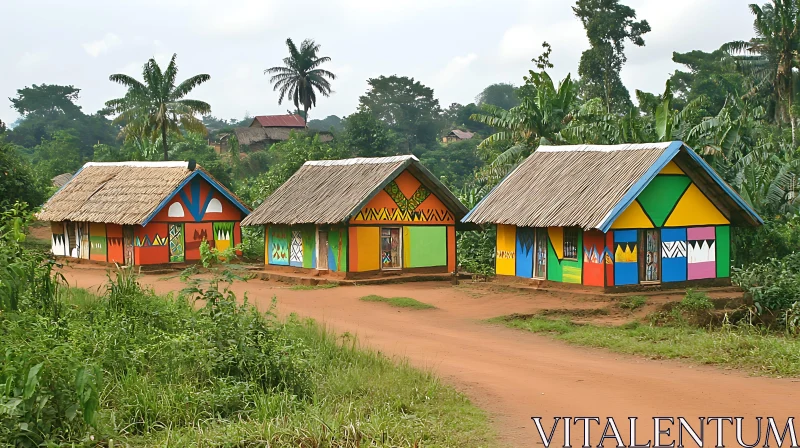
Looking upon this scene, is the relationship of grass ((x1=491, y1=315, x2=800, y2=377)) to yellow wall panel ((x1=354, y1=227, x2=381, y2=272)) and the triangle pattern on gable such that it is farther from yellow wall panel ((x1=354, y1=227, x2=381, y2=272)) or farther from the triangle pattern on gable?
yellow wall panel ((x1=354, y1=227, x2=381, y2=272))

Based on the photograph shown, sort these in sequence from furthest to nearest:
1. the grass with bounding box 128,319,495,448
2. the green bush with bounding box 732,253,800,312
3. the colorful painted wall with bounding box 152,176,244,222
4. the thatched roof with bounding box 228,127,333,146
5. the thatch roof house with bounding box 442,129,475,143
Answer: the thatch roof house with bounding box 442,129,475,143, the thatched roof with bounding box 228,127,333,146, the colorful painted wall with bounding box 152,176,244,222, the green bush with bounding box 732,253,800,312, the grass with bounding box 128,319,495,448

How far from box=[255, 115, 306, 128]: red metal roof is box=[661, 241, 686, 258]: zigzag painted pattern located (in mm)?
50629

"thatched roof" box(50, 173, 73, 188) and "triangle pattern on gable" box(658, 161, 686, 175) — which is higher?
"thatched roof" box(50, 173, 73, 188)

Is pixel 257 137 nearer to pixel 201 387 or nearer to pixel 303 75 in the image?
pixel 303 75

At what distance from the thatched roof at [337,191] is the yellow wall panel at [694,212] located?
6420mm

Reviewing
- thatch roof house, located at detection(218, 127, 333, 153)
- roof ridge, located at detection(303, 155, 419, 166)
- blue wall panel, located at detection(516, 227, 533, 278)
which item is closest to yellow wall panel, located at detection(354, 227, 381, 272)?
roof ridge, located at detection(303, 155, 419, 166)

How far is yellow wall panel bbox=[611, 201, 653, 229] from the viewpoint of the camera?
18969 mm

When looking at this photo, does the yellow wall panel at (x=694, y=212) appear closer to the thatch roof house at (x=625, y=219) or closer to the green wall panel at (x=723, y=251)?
the thatch roof house at (x=625, y=219)

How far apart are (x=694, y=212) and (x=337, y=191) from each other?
9.14m

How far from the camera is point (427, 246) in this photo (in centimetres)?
2412

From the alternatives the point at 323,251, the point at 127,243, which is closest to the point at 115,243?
the point at 127,243

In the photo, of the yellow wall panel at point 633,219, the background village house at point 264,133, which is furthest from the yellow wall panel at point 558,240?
the background village house at point 264,133

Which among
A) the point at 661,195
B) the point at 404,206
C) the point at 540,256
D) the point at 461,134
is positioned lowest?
the point at 540,256

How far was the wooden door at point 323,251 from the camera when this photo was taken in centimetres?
2316
